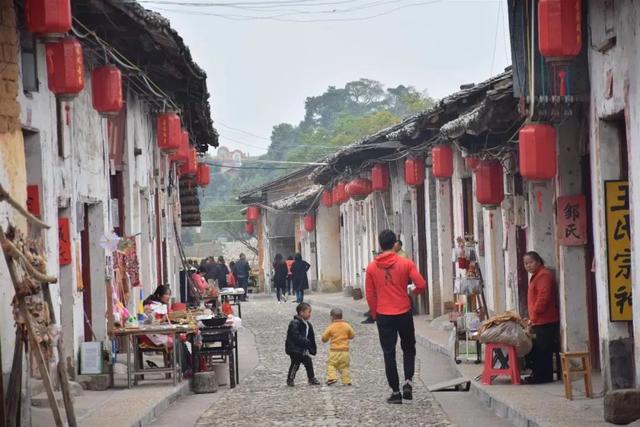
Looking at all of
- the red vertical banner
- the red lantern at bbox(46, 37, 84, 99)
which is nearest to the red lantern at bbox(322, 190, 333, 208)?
the red vertical banner

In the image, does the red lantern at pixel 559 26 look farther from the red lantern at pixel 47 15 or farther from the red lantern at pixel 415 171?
the red lantern at pixel 415 171

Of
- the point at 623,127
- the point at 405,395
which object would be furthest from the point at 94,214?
the point at 623,127

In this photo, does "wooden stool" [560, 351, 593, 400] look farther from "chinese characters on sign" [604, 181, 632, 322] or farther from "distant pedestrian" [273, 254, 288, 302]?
"distant pedestrian" [273, 254, 288, 302]

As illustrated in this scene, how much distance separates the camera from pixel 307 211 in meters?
53.7

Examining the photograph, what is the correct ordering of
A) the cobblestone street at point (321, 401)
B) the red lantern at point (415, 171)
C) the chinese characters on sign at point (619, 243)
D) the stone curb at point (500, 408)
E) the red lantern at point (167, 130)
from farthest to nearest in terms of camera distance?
1. the red lantern at point (415, 171)
2. the red lantern at point (167, 130)
3. the cobblestone street at point (321, 401)
4. the chinese characters on sign at point (619, 243)
5. the stone curb at point (500, 408)

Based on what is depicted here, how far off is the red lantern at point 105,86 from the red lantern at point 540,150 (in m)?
5.31

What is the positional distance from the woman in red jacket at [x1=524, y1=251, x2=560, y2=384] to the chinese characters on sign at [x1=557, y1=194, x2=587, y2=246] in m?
0.47

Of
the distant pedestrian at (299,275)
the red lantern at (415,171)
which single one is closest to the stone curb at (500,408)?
the red lantern at (415,171)

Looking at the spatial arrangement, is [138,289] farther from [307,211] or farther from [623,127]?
[307,211]

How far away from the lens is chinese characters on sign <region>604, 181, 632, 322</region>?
46.2 feet

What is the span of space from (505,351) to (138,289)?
9.31 metres

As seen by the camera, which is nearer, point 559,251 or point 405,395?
point 405,395

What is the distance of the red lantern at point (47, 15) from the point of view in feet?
42.2

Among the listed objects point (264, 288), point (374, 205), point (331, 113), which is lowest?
point (264, 288)
